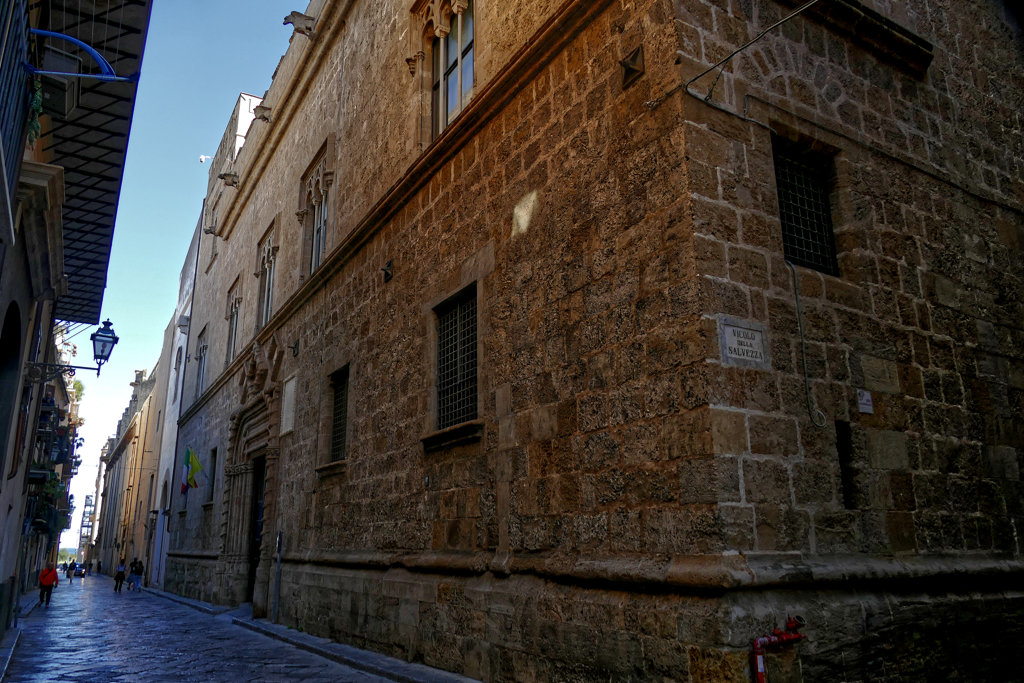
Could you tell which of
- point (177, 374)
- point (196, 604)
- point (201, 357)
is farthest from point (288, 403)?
point (177, 374)

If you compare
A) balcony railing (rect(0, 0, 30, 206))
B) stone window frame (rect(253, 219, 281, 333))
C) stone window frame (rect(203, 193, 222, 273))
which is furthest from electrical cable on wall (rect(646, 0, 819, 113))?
stone window frame (rect(203, 193, 222, 273))

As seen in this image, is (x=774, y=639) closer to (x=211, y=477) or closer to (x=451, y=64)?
(x=451, y=64)

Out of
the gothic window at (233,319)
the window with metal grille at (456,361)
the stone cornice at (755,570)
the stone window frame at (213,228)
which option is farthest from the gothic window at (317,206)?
the stone window frame at (213,228)

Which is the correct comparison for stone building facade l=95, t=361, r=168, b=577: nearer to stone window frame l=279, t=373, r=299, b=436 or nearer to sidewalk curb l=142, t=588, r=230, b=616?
sidewalk curb l=142, t=588, r=230, b=616

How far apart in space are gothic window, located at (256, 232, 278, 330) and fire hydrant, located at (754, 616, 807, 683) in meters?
13.0

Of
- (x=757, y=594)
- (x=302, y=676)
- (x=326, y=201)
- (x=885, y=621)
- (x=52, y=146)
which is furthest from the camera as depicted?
(x=326, y=201)

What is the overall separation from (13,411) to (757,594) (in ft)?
24.8

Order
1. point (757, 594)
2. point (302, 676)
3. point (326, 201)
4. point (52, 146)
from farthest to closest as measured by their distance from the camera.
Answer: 1. point (326, 201)
2. point (52, 146)
3. point (302, 676)
4. point (757, 594)

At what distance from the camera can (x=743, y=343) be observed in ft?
14.5

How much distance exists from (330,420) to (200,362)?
1407 centimetres

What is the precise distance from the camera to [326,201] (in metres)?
12.5

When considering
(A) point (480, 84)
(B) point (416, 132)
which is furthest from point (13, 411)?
(A) point (480, 84)

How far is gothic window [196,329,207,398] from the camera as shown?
21.8 m

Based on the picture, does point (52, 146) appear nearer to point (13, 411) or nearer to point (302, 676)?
point (13, 411)
